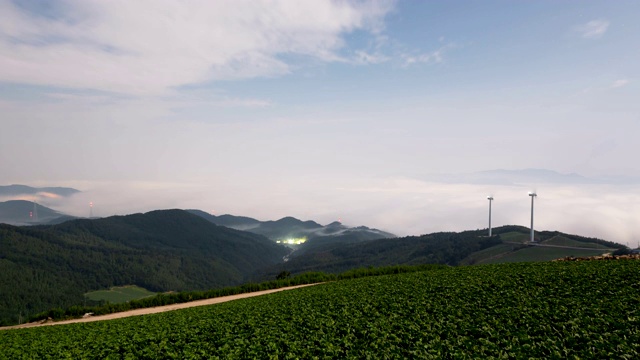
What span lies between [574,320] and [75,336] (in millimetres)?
50933

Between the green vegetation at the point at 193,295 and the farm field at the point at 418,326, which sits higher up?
the farm field at the point at 418,326

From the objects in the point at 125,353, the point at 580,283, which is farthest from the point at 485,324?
the point at 125,353

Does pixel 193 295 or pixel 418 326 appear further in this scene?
pixel 193 295

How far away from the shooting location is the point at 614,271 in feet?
151

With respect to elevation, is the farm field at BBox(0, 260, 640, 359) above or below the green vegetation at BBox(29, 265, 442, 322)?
above

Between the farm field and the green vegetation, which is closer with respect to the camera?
the farm field

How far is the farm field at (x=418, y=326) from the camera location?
28484 mm

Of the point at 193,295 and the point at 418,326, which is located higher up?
the point at 418,326

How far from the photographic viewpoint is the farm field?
2848cm

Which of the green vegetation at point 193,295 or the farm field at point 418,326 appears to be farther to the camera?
the green vegetation at point 193,295

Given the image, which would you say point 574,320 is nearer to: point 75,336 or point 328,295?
point 328,295

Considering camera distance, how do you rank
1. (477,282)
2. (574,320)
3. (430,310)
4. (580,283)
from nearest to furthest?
(574,320) → (430,310) → (580,283) → (477,282)

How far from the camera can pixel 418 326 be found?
33.9 m

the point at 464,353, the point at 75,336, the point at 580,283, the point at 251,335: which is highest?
the point at 580,283
